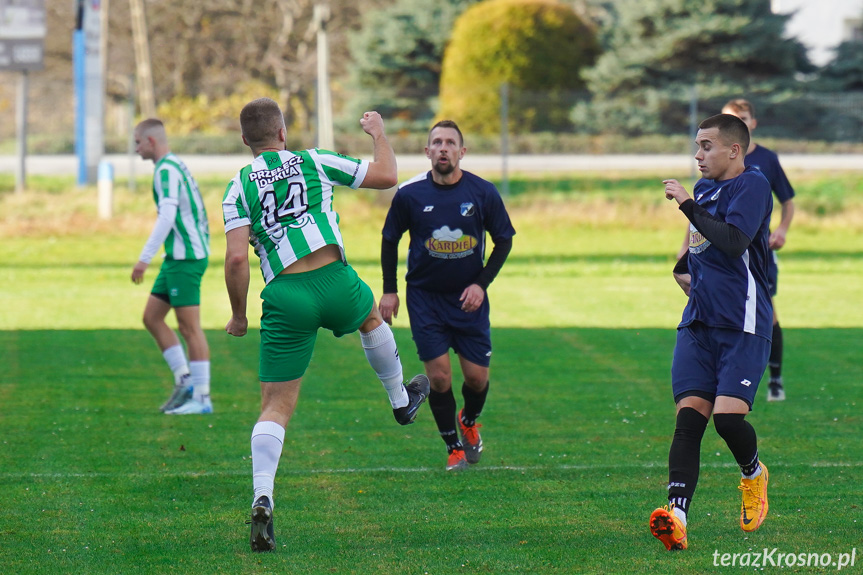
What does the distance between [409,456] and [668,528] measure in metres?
2.64

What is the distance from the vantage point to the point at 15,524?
18.5 feet

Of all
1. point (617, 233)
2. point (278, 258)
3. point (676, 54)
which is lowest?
point (617, 233)

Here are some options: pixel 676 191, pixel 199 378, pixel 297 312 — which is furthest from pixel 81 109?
pixel 676 191

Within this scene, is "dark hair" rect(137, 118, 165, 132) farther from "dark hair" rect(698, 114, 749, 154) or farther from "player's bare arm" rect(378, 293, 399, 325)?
"dark hair" rect(698, 114, 749, 154)

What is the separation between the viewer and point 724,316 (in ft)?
17.2

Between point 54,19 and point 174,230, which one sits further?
point 54,19

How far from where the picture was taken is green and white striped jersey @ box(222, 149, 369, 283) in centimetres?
534

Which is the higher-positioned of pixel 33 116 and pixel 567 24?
pixel 567 24

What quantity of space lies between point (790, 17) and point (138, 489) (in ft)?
107

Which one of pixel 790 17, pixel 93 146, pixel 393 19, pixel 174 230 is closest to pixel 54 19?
pixel 393 19

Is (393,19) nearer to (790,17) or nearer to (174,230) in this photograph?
(790,17)

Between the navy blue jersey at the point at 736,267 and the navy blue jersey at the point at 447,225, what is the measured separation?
1710 millimetres

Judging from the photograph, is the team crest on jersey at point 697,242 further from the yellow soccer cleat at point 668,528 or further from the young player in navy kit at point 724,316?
the yellow soccer cleat at point 668,528

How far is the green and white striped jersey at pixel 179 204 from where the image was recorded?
8734 millimetres
